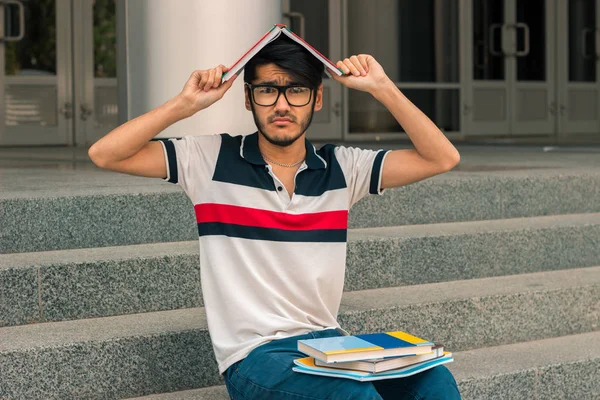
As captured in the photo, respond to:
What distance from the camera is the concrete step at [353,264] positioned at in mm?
3588

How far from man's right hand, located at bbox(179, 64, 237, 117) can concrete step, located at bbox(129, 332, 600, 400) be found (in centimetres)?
103

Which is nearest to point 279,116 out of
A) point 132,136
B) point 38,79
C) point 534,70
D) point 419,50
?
point 132,136

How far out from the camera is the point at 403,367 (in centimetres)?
271

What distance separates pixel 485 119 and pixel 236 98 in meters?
7.43

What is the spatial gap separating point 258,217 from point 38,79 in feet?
23.2

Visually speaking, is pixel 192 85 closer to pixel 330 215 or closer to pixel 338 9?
pixel 330 215

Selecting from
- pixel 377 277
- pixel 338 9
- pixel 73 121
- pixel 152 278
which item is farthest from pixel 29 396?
pixel 338 9

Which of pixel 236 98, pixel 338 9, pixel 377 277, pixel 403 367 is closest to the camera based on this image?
A: pixel 403 367

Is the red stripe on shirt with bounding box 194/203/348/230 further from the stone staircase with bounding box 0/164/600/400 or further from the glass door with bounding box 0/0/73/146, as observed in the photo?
the glass door with bounding box 0/0/73/146

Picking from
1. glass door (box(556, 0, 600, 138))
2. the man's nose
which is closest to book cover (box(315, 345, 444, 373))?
the man's nose

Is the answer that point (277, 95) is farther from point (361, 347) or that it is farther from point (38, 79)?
point (38, 79)

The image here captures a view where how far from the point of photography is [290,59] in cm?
290

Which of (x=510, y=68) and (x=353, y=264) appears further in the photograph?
(x=510, y=68)

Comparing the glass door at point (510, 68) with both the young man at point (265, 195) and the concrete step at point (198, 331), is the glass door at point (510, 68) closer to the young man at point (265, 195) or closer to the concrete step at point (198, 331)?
the concrete step at point (198, 331)
